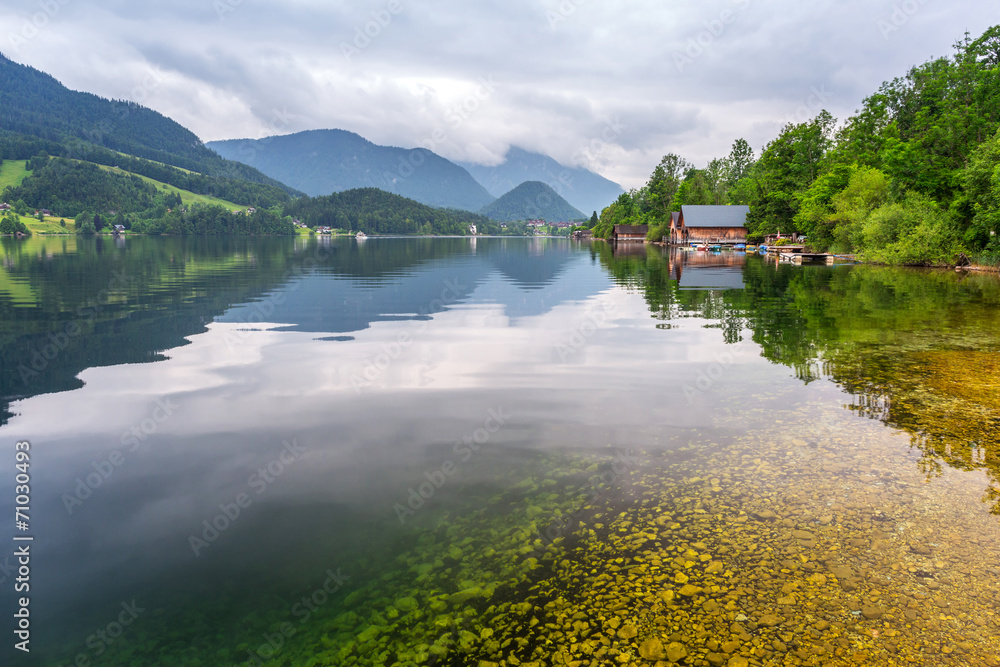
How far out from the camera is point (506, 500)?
909cm

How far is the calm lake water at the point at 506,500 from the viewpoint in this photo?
6141 mm

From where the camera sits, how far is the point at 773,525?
26.9 ft

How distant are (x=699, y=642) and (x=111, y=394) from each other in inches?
612

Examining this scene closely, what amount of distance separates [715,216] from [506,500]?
421ft

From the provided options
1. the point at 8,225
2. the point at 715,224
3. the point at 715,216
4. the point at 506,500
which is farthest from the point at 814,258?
the point at 8,225

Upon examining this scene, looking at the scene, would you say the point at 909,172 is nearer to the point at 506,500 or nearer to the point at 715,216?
the point at 715,216

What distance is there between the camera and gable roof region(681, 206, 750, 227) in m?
124

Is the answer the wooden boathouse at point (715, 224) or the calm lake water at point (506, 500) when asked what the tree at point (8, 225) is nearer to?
the wooden boathouse at point (715, 224)

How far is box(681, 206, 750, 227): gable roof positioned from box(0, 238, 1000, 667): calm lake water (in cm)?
10835

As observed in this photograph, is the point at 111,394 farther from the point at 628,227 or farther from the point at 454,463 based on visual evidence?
the point at 628,227

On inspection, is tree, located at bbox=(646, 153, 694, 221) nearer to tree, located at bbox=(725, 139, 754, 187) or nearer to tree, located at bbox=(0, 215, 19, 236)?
tree, located at bbox=(725, 139, 754, 187)

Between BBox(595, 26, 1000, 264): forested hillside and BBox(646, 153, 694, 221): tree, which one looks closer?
BBox(595, 26, 1000, 264): forested hillside

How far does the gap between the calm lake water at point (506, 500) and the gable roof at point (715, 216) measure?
10835 cm

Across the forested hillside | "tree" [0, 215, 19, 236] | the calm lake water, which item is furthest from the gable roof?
"tree" [0, 215, 19, 236]
